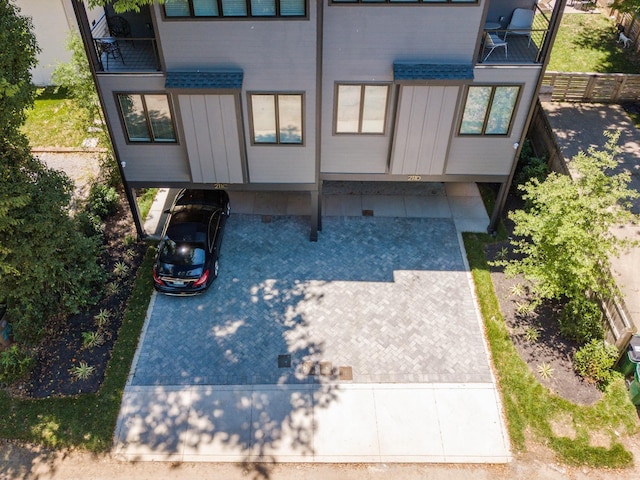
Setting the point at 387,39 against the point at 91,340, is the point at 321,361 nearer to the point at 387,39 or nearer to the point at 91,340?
the point at 91,340

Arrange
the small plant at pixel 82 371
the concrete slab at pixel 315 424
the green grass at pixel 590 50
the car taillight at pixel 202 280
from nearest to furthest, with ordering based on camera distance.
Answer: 1. the concrete slab at pixel 315 424
2. the small plant at pixel 82 371
3. the car taillight at pixel 202 280
4. the green grass at pixel 590 50

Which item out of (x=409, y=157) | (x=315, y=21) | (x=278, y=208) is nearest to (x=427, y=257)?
(x=409, y=157)

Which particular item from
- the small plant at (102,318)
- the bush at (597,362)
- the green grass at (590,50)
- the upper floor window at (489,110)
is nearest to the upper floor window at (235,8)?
the upper floor window at (489,110)

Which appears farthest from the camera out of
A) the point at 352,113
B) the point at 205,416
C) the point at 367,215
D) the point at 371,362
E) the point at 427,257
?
the point at 367,215

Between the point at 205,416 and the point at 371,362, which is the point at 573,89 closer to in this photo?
the point at 371,362

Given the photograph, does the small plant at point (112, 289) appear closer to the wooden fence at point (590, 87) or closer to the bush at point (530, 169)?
the bush at point (530, 169)

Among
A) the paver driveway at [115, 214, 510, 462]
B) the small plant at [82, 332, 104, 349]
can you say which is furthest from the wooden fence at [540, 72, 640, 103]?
the small plant at [82, 332, 104, 349]
